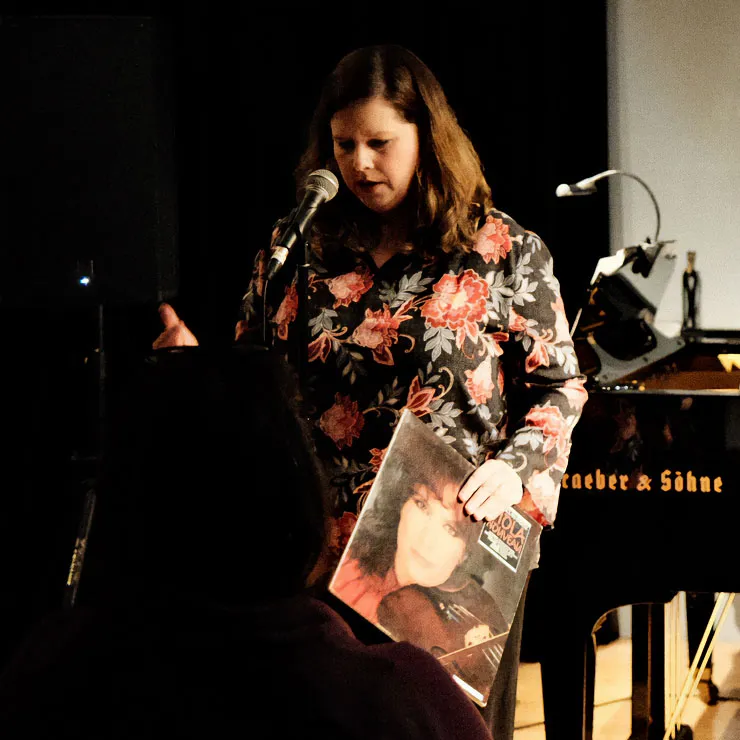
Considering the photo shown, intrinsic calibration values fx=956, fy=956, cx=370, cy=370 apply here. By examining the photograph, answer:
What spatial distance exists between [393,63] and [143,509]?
1064 mm

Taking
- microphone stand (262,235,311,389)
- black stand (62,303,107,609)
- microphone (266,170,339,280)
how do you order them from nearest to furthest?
microphone (266,170,339,280)
microphone stand (262,235,311,389)
black stand (62,303,107,609)

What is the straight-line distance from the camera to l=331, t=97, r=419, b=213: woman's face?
59.6 inches

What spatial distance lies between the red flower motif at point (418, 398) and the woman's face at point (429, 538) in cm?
Answer: 18

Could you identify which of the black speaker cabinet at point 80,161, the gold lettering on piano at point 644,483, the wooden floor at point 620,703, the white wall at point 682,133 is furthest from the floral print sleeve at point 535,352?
the white wall at point 682,133

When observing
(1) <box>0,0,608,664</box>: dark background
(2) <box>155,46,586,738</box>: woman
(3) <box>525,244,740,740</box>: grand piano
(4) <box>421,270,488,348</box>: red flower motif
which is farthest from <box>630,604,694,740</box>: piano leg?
(1) <box>0,0,608,664</box>: dark background

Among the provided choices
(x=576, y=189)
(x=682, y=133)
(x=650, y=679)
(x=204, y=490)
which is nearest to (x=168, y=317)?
(x=204, y=490)

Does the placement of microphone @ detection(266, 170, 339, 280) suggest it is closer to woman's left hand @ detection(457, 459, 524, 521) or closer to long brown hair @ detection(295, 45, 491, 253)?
long brown hair @ detection(295, 45, 491, 253)

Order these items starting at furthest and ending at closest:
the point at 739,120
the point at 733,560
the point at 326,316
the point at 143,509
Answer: the point at 739,120 < the point at 733,560 < the point at 326,316 < the point at 143,509

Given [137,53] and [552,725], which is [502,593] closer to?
[552,725]

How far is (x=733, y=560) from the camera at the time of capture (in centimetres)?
179

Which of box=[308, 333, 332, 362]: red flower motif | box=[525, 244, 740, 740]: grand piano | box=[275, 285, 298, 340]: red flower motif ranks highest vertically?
box=[275, 285, 298, 340]: red flower motif

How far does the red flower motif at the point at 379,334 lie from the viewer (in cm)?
148

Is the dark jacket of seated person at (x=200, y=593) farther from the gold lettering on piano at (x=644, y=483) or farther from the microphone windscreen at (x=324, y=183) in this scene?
the gold lettering on piano at (x=644, y=483)

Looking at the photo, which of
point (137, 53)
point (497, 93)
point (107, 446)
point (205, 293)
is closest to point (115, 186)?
point (137, 53)
